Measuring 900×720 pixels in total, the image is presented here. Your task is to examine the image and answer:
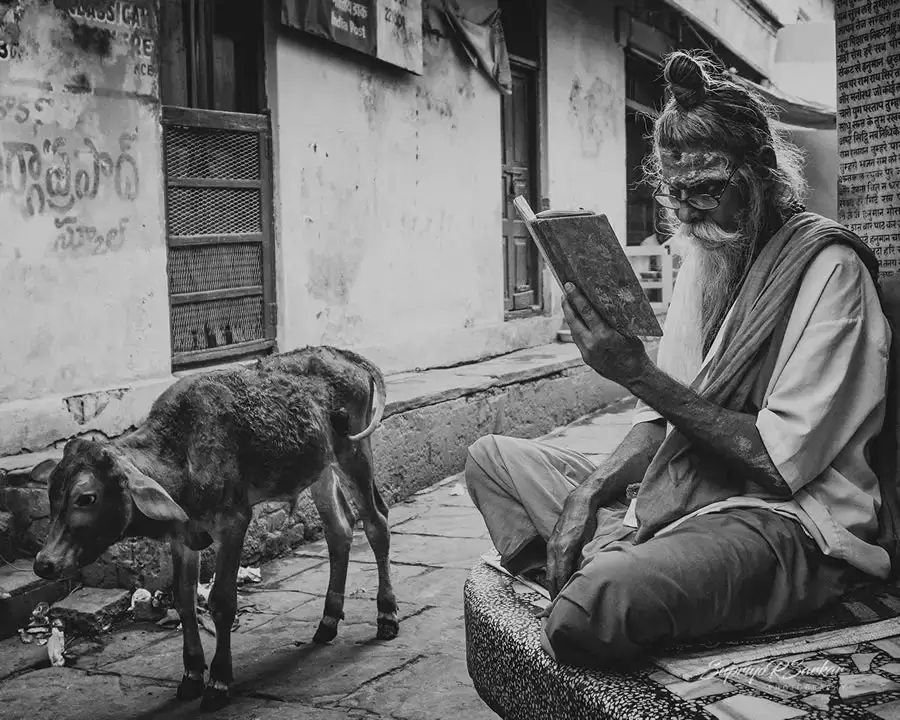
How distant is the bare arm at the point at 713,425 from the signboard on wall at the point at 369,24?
5133 mm

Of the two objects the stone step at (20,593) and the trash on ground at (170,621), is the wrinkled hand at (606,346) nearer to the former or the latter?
the trash on ground at (170,621)

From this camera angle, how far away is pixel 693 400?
8.80 feet

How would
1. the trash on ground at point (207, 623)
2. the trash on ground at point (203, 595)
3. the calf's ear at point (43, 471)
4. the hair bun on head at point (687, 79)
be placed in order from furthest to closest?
the trash on ground at point (203, 595)
the trash on ground at point (207, 623)
the calf's ear at point (43, 471)
the hair bun on head at point (687, 79)

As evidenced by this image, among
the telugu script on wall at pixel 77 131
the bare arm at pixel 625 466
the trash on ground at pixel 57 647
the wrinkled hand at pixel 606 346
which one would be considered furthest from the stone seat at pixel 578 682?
the telugu script on wall at pixel 77 131

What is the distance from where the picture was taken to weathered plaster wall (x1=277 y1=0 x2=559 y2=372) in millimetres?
7562

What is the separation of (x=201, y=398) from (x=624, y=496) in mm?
1823

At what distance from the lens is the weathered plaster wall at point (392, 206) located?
7562 mm

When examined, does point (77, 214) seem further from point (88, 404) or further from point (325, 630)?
point (325, 630)

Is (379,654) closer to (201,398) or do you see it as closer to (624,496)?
(201,398)

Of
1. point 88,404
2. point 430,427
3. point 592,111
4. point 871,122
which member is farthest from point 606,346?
point 592,111

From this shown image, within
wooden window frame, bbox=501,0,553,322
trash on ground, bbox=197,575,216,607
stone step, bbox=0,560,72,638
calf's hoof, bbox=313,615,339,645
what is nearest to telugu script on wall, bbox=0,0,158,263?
stone step, bbox=0,560,72,638

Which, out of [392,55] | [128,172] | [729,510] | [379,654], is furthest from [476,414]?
[729,510]

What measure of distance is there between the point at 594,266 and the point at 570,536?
2.39 ft

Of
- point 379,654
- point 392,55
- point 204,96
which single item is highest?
point 392,55
